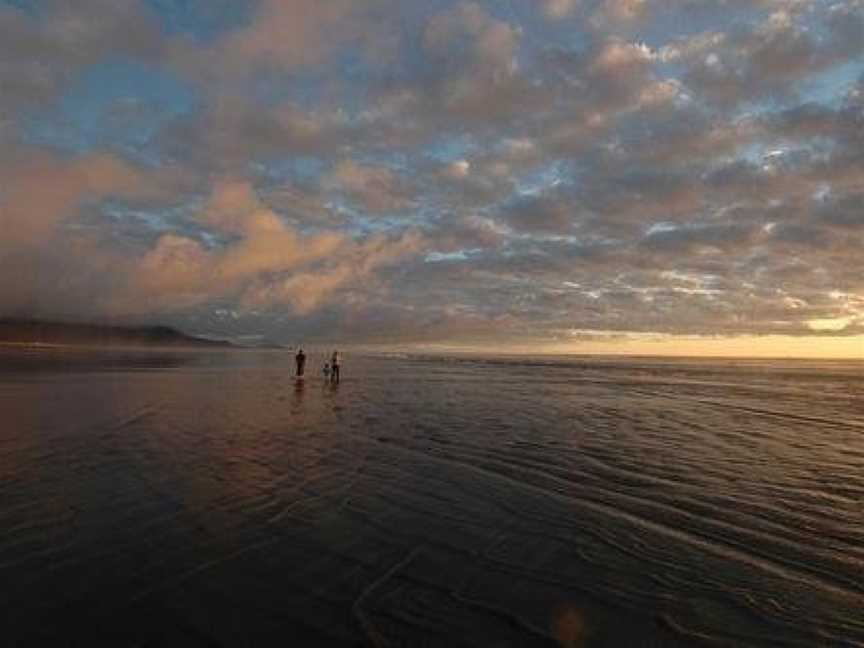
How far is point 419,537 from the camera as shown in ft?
35.0

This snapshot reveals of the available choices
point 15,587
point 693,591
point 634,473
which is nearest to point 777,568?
point 693,591

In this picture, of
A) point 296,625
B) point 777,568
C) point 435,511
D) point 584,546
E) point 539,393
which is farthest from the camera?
point 539,393

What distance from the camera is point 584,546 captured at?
10477mm

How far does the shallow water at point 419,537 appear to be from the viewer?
7402 millimetres

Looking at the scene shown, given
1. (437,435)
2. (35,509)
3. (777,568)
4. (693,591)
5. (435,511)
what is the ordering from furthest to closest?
(437,435) < (435,511) < (35,509) < (777,568) < (693,591)

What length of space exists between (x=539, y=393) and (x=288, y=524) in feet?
113

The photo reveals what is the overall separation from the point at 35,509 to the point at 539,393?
35.7 metres

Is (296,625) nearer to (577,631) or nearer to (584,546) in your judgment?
(577,631)

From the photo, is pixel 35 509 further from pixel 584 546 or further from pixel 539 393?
pixel 539 393

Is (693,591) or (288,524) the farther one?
(288,524)

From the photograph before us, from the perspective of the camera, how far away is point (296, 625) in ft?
23.6

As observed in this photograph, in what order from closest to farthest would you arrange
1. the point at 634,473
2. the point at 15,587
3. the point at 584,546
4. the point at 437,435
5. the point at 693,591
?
the point at 15,587 < the point at 693,591 < the point at 584,546 < the point at 634,473 < the point at 437,435

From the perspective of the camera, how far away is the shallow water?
24.3 feet

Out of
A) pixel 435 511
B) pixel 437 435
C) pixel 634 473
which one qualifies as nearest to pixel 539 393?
pixel 437 435
